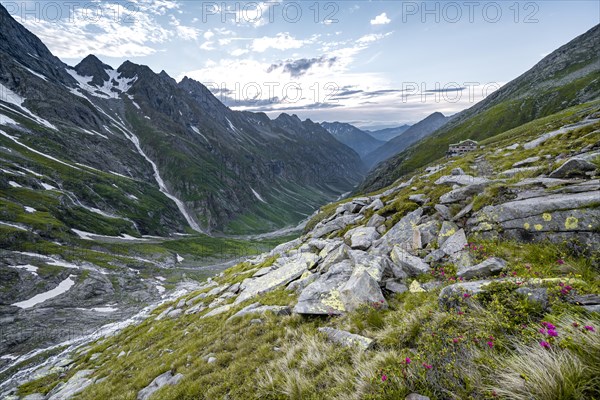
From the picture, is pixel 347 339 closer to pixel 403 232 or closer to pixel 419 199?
pixel 403 232

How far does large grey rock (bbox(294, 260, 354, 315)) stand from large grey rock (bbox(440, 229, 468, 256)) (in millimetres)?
4241

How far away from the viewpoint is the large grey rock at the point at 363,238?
50.8ft

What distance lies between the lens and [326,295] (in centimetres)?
1067

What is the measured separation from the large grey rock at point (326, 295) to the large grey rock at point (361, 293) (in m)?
0.30

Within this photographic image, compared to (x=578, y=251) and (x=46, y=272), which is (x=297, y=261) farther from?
(x=46, y=272)

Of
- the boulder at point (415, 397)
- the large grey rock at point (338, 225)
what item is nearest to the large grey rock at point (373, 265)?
the boulder at point (415, 397)

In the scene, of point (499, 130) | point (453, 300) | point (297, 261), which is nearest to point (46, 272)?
point (297, 261)

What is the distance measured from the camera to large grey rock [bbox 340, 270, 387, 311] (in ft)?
30.2

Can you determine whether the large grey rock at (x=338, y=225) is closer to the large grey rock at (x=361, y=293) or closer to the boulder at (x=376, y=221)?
the boulder at (x=376, y=221)

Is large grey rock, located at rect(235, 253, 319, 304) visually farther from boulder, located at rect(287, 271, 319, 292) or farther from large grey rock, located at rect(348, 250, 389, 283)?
large grey rock, located at rect(348, 250, 389, 283)

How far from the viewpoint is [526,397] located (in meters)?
3.49

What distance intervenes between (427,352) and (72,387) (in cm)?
2153

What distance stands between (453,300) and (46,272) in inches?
4344

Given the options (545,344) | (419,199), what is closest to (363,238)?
(419,199)
